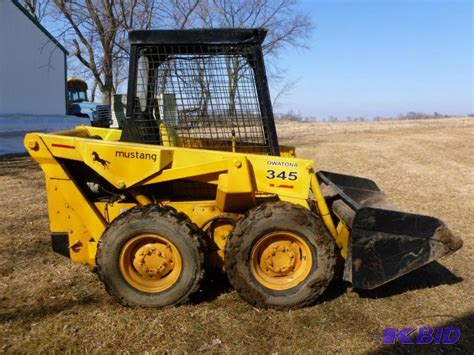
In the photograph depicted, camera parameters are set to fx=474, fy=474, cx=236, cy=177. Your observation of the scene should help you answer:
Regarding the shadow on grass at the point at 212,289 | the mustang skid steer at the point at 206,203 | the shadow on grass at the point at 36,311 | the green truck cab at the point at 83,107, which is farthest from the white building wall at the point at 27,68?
the shadow on grass at the point at 212,289

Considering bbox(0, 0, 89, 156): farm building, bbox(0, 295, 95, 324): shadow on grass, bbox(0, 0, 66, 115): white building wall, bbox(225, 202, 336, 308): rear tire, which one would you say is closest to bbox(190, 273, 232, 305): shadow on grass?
bbox(225, 202, 336, 308): rear tire

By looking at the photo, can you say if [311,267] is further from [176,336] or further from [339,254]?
[176,336]

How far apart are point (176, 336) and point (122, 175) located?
4.30ft

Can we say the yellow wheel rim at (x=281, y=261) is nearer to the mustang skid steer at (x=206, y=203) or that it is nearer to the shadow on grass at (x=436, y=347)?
the mustang skid steer at (x=206, y=203)

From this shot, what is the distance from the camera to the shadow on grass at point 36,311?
3.58m

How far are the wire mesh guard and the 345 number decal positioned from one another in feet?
1.26

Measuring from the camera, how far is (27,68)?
1883cm

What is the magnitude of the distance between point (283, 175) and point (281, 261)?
26.6 inches

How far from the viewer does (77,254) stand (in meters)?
4.04

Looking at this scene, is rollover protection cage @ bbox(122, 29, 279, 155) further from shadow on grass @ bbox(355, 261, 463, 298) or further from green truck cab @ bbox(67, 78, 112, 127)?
green truck cab @ bbox(67, 78, 112, 127)

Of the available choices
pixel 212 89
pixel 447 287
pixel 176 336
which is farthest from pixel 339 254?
pixel 212 89

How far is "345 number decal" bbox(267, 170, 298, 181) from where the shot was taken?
3740 millimetres

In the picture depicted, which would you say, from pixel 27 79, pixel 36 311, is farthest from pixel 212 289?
pixel 27 79

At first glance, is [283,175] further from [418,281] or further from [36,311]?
[36,311]
